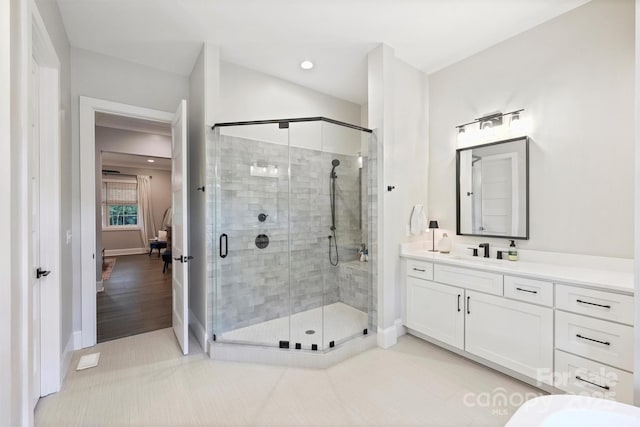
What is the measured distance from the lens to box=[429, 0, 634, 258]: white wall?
202 centimetres

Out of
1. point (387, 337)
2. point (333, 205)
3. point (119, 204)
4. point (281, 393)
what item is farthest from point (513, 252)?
point (119, 204)

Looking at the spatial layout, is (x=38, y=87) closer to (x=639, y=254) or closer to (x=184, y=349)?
(x=184, y=349)

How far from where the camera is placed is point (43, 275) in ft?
6.16

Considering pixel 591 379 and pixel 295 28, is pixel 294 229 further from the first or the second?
pixel 591 379

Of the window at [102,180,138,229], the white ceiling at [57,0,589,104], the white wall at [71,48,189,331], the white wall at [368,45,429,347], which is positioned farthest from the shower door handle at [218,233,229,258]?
the window at [102,180,138,229]

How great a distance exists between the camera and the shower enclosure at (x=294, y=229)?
2850 mm

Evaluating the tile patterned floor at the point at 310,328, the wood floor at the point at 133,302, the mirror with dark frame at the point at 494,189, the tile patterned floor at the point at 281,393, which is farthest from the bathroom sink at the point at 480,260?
the wood floor at the point at 133,302

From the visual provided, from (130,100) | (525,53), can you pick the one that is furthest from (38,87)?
(525,53)

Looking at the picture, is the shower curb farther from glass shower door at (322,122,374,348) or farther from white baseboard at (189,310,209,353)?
glass shower door at (322,122,374,348)

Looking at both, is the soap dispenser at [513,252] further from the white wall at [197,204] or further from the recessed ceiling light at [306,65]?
the white wall at [197,204]

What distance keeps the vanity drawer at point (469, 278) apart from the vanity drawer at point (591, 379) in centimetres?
55

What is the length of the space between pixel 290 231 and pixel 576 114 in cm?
272

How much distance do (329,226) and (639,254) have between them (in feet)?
7.76

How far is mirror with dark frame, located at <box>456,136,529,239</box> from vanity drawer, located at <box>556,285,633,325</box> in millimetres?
753
